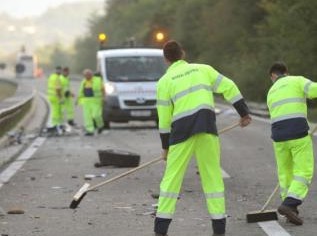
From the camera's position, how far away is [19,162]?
1422 centimetres

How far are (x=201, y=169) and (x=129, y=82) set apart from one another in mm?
15322

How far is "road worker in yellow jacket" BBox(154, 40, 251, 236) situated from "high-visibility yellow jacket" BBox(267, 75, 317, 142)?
1.09m

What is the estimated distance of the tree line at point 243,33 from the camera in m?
31.7

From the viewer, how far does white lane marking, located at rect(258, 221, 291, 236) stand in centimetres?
723

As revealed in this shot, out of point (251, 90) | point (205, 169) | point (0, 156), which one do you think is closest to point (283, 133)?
point (205, 169)

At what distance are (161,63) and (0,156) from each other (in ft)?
30.1

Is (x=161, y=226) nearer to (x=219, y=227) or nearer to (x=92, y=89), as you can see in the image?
(x=219, y=227)

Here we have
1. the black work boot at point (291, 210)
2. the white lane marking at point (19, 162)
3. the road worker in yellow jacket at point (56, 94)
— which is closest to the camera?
the black work boot at point (291, 210)

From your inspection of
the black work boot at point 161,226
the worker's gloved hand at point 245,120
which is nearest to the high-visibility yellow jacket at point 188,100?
the worker's gloved hand at point 245,120

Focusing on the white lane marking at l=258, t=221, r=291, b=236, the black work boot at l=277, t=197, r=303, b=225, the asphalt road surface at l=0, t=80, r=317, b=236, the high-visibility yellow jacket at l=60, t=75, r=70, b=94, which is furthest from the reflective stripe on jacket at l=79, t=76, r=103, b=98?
the black work boot at l=277, t=197, r=303, b=225

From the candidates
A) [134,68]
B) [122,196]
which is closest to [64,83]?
[134,68]

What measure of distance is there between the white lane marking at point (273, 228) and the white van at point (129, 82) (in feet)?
46.6

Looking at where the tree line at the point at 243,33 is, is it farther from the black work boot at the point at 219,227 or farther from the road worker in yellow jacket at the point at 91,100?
the black work boot at the point at 219,227

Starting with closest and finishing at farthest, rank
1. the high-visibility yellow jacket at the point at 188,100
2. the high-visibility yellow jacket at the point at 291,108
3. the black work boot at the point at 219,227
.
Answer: the high-visibility yellow jacket at the point at 188,100
the black work boot at the point at 219,227
the high-visibility yellow jacket at the point at 291,108
